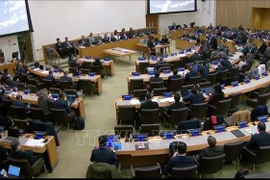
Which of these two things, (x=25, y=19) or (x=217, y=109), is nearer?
(x=217, y=109)

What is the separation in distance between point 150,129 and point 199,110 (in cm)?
206

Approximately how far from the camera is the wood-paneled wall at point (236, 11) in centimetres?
2144

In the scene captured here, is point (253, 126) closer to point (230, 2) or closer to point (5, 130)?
point (5, 130)

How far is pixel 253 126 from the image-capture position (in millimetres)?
7199

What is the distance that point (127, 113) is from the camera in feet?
28.3

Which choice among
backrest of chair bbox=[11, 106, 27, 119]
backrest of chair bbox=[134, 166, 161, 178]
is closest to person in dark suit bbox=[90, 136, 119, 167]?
backrest of chair bbox=[134, 166, 161, 178]

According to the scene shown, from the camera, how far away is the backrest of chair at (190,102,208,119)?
8.48m

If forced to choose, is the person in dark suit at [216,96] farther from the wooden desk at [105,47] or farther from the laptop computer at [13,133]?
the wooden desk at [105,47]

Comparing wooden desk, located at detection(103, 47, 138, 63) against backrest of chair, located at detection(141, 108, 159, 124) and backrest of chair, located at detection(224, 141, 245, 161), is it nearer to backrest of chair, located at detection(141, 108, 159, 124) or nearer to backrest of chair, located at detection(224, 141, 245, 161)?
backrest of chair, located at detection(141, 108, 159, 124)

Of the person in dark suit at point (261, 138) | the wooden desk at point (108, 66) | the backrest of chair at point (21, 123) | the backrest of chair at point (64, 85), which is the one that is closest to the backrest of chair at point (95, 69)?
the wooden desk at point (108, 66)

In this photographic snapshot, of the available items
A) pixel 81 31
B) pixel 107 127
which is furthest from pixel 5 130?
pixel 81 31

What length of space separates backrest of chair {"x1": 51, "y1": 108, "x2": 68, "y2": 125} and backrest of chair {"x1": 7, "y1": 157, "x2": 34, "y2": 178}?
262 cm

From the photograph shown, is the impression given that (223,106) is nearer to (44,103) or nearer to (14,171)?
(44,103)

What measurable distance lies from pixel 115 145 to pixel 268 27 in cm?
1919
